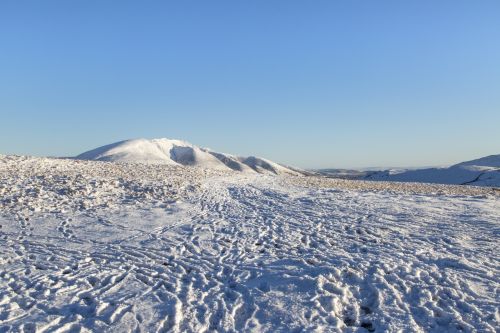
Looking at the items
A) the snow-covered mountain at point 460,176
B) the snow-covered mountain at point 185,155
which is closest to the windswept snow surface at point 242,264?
the snow-covered mountain at point 460,176

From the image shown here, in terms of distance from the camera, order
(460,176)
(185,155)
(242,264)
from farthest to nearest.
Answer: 1. (185,155)
2. (460,176)
3. (242,264)

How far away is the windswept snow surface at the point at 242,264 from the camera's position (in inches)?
338

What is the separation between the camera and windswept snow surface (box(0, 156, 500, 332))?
8.59 m

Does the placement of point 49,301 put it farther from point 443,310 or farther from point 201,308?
point 443,310

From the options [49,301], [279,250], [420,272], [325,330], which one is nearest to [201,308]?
[325,330]

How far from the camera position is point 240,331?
8.14m

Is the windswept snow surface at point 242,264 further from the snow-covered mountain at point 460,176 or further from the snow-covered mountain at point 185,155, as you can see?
the snow-covered mountain at point 185,155

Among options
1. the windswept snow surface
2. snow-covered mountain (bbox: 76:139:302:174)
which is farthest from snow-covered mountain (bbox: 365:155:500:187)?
the windswept snow surface

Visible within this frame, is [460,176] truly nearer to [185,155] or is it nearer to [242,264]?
[242,264]

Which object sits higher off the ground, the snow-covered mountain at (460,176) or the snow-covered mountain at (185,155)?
the snow-covered mountain at (185,155)

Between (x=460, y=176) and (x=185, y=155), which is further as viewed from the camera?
(x=185, y=155)

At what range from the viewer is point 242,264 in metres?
11.7

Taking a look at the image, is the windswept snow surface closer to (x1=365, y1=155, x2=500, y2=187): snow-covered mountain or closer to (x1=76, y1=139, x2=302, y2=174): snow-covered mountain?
(x1=365, y1=155, x2=500, y2=187): snow-covered mountain

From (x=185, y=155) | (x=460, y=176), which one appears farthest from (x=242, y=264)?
(x=185, y=155)
